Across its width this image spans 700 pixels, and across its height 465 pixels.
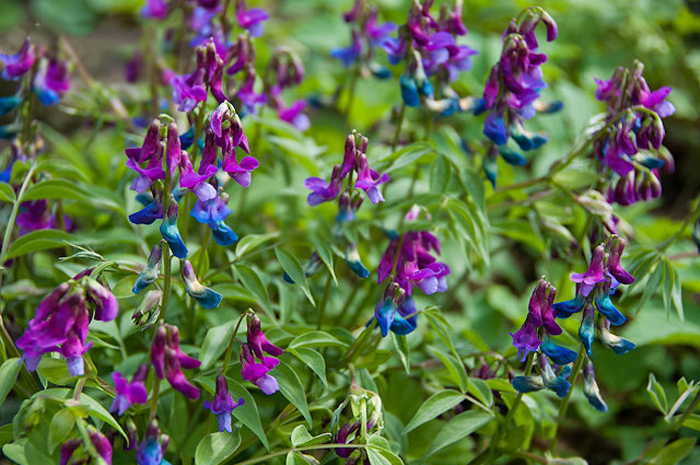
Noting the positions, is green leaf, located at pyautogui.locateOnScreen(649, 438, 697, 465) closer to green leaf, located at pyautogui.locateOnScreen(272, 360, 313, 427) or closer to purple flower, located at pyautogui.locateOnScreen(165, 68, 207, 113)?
green leaf, located at pyautogui.locateOnScreen(272, 360, 313, 427)

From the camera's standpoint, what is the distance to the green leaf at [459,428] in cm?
229

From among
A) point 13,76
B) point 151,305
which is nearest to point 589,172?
point 151,305

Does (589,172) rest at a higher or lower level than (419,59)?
lower

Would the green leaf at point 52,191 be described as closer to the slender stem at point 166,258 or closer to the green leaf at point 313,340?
the slender stem at point 166,258

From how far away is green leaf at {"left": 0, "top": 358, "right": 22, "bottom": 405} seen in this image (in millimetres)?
1911

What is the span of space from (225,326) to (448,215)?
3.41 feet

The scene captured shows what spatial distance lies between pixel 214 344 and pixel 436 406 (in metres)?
0.72

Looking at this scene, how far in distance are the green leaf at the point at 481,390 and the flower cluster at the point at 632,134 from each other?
86 cm

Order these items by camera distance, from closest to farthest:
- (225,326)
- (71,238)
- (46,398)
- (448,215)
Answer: (46,398) → (225,326) → (71,238) → (448,215)

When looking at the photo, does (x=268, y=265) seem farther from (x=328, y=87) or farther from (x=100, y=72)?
(x=100, y=72)

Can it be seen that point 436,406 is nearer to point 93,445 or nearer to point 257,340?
point 257,340

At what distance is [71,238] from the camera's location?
2553mm

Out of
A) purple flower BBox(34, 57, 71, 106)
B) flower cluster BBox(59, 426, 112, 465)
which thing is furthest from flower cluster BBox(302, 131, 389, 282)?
purple flower BBox(34, 57, 71, 106)

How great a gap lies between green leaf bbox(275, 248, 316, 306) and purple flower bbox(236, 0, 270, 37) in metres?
1.12
